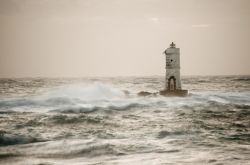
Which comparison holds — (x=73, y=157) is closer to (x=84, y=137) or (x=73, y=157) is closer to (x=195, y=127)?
(x=84, y=137)

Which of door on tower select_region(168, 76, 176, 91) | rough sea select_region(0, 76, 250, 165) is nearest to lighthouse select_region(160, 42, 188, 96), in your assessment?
door on tower select_region(168, 76, 176, 91)

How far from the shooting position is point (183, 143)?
12.2m

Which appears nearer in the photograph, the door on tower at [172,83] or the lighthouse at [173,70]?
the lighthouse at [173,70]

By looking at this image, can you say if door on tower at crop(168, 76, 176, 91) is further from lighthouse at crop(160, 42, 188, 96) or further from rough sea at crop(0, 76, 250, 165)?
rough sea at crop(0, 76, 250, 165)

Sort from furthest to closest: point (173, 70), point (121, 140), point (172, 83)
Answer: point (172, 83) → point (173, 70) → point (121, 140)

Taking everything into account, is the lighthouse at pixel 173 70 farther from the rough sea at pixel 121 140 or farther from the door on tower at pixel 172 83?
the rough sea at pixel 121 140

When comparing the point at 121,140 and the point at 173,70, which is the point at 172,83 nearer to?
the point at 173,70

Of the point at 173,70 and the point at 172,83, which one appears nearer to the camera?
the point at 173,70

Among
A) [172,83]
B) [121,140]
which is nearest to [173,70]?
[172,83]

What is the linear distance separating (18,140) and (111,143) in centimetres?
367

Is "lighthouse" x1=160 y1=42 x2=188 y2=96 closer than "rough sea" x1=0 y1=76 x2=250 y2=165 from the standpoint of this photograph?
No

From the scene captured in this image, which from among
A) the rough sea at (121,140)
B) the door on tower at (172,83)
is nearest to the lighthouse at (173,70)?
the door on tower at (172,83)

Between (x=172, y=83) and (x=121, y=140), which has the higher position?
(x=172, y=83)

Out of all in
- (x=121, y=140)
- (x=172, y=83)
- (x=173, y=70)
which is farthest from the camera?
(x=172, y=83)
